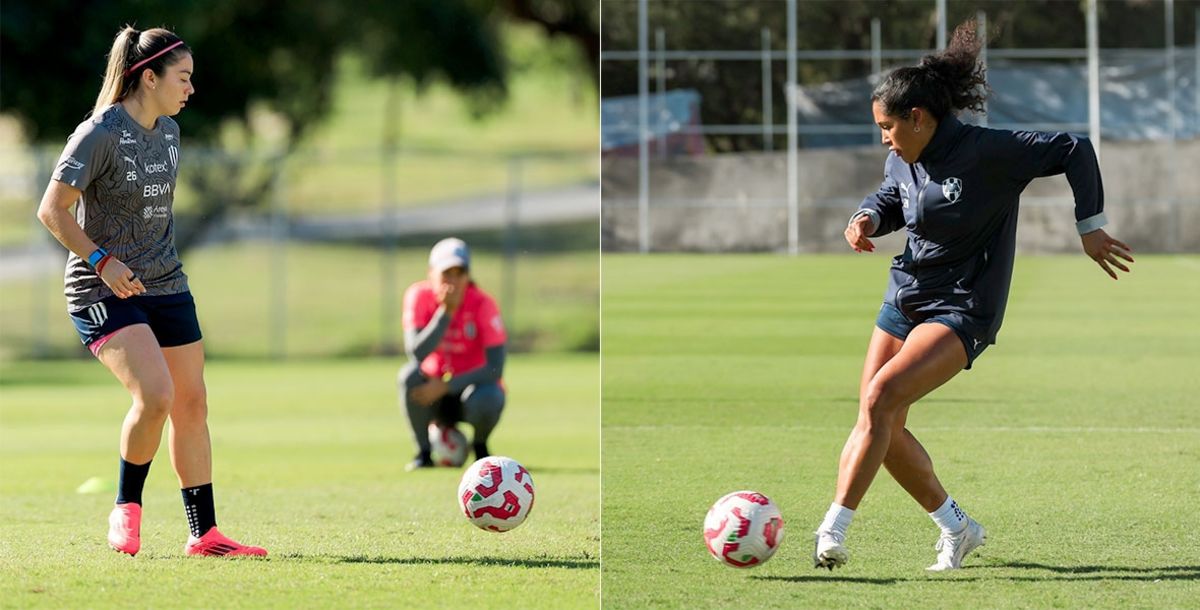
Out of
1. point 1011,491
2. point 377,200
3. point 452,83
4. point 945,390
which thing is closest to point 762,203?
point 452,83

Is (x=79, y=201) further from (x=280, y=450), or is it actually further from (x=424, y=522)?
(x=280, y=450)

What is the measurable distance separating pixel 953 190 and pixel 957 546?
121 cm

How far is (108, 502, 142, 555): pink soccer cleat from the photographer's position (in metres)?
6.52

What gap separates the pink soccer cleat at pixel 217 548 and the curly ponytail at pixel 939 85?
278 centimetres

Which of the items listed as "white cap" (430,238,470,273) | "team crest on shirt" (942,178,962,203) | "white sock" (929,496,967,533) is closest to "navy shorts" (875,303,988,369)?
"team crest on shirt" (942,178,962,203)

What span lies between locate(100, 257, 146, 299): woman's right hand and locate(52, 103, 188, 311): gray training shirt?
0.18 metres

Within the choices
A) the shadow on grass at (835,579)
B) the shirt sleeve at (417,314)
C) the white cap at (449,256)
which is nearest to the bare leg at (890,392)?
the shadow on grass at (835,579)

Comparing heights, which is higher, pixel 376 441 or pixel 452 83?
pixel 452 83

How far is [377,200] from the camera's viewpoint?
48.7 metres

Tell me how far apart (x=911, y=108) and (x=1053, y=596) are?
5.37 feet

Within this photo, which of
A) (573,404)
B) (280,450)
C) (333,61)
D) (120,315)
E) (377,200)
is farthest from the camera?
(377,200)

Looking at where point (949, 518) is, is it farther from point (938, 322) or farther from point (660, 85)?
point (660, 85)

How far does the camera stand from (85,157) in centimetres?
622

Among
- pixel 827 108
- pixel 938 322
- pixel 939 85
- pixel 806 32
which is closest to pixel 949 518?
pixel 938 322
